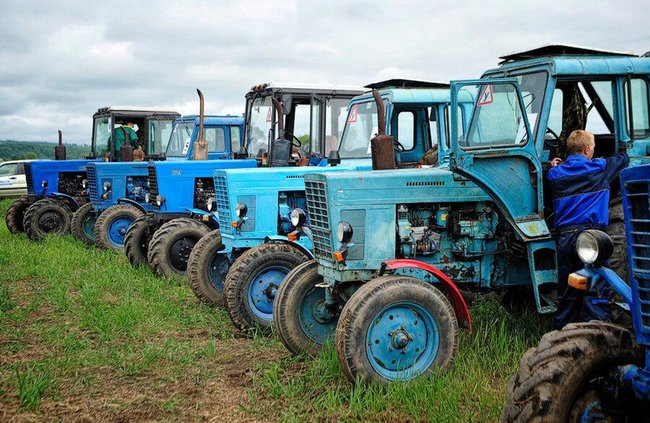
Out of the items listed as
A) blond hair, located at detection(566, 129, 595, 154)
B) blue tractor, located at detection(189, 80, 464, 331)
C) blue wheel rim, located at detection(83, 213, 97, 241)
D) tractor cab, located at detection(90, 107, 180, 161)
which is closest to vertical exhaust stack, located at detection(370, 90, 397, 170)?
blue tractor, located at detection(189, 80, 464, 331)

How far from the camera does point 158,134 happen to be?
15586 mm

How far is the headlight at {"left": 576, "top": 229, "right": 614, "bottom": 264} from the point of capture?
3549mm

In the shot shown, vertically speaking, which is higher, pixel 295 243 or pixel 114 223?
pixel 114 223

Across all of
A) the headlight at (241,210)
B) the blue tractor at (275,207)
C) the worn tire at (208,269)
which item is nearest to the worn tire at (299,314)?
the blue tractor at (275,207)

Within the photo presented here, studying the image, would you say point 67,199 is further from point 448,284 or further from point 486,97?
point 448,284

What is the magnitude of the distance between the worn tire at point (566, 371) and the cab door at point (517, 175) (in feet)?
6.85

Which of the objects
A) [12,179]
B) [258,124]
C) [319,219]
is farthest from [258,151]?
[12,179]

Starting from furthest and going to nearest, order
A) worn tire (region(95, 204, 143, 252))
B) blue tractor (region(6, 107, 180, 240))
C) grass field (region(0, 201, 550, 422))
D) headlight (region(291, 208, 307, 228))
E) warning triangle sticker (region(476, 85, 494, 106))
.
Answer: blue tractor (region(6, 107, 180, 240)), worn tire (region(95, 204, 143, 252)), headlight (region(291, 208, 307, 228)), warning triangle sticker (region(476, 85, 494, 106)), grass field (region(0, 201, 550, 422))

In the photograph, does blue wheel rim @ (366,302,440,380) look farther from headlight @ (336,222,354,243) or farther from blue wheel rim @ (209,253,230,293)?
blue wheel rim @ (209,253,230,293)

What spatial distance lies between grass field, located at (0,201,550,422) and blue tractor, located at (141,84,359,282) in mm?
990

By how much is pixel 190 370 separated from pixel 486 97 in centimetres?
301

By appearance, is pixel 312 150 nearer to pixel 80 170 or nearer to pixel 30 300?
pixel 30 300

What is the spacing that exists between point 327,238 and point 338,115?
4.50 metres

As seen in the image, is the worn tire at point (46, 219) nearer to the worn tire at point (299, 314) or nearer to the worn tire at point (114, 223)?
the worn tire at point (114, 223)
